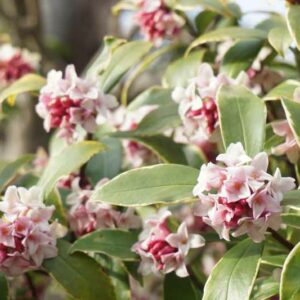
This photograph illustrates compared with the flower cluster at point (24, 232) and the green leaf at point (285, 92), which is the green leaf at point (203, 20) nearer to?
the green leaf at point (285, 92)

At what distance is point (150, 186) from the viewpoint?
41.2 inches

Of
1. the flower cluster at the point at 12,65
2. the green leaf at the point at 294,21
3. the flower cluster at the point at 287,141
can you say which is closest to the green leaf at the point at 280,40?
the green leaf at the point at 294,21

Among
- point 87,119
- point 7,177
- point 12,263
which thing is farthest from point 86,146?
point 12,263

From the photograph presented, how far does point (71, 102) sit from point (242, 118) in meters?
0.32

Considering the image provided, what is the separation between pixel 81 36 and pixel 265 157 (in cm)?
208

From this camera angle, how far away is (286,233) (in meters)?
1.23

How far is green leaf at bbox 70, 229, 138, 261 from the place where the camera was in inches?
45.2

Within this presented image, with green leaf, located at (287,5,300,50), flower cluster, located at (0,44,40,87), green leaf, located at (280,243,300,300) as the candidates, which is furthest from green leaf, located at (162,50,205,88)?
green leaf, located at (280,243,300,300)

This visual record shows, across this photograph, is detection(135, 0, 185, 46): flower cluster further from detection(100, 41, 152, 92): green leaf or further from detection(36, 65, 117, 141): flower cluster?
detection(36, 65, 117, 141): flower cluster

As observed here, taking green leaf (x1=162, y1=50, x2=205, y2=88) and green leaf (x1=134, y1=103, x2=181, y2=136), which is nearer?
green leaf (x1=134, y1=103, x2=181, y2=136)

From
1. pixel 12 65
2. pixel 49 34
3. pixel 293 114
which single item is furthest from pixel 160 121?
pixel 49 34

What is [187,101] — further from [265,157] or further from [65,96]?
[265,157]

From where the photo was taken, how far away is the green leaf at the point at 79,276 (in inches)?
43.6

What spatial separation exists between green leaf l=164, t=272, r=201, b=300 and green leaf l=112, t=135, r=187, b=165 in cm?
23
